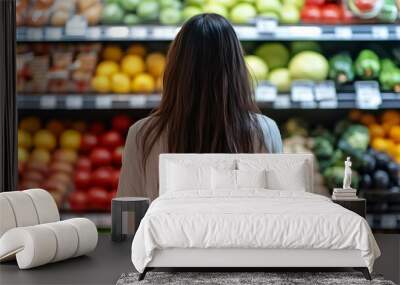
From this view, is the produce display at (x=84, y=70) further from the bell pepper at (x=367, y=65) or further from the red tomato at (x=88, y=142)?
the bell pepper at (x=367, y=65)

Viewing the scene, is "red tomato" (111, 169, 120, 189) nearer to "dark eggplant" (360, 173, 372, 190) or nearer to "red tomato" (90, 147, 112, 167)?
"red tomato" (90, 147, 112, 167)

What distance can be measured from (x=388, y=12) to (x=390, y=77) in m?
0.48

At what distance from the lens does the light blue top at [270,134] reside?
515cm

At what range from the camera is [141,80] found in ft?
20.7

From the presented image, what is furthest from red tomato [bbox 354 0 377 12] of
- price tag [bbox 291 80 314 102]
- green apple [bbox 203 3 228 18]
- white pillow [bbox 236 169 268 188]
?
white pillow [bbox 236 169 268 188]

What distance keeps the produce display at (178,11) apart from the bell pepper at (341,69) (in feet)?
0.97

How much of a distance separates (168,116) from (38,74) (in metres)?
1.50

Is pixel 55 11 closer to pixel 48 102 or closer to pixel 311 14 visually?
pixel 48 102

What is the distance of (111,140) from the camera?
20.7 feet

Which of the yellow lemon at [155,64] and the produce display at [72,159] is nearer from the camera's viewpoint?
→ the produce display at [72,159]

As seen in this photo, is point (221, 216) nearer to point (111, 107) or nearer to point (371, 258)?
point (371, 258)

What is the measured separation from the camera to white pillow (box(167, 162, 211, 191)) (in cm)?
504

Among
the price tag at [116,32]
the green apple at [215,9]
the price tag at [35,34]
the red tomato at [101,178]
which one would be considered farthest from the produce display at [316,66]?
the price tag at [35,34]

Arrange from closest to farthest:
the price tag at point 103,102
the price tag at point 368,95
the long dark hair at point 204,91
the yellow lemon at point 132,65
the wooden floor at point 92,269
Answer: the wooden floor at point 92,269
the long dark hair at point 204,91
the price tag at point 368,95
the price tag at point 103,102
the yellow lemon at point 132,65
